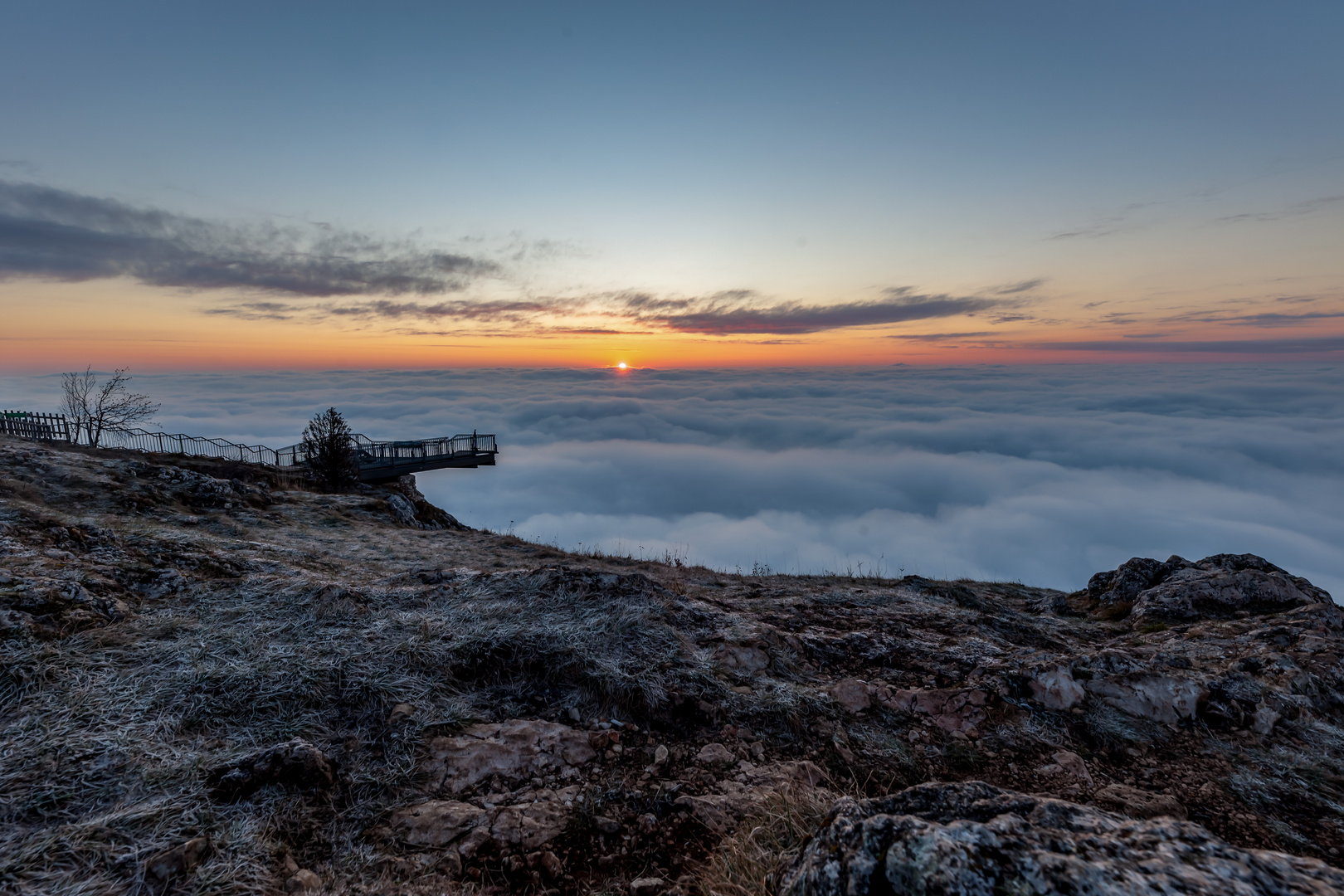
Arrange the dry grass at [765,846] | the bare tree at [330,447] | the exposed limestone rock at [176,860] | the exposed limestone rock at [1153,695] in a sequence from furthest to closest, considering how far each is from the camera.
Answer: the bare tree at [330,447] < the exposed limestone rock at [1153,695] < the exposed limestone rock at [176,860] < the dry grass at [765,846]

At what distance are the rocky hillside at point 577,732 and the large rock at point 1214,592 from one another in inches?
14.3

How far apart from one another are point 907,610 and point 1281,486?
233 metres

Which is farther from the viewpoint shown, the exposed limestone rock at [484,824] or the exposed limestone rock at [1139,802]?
the exposed limestone rock at [1139,802]

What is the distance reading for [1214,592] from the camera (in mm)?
8070

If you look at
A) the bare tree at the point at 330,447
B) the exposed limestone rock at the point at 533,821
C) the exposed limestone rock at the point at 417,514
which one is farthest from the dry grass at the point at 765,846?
the bare tree at the point at 330,447

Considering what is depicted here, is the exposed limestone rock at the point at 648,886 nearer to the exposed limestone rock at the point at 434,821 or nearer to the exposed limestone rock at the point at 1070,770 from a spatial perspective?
the exposed limestone rock at the point at 434,821

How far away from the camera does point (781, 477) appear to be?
162 meters

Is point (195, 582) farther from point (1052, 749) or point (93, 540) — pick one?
point (1052, 749)

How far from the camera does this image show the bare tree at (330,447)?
62.6ft

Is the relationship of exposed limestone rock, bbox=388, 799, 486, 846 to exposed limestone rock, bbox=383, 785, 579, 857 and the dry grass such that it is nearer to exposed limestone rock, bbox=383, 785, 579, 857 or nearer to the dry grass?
exposed limestone rock, bbox=383, 785, 579, 857

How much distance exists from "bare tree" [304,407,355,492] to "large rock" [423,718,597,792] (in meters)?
18.1

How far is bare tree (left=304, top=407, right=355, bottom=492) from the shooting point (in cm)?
1908

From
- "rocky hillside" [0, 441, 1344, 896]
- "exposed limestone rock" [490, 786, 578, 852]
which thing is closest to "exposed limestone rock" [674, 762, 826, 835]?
"rocky hillside" [0, 441, 1344, 896]

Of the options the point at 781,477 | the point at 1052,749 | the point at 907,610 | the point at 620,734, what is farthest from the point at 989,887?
the point at 781,477
